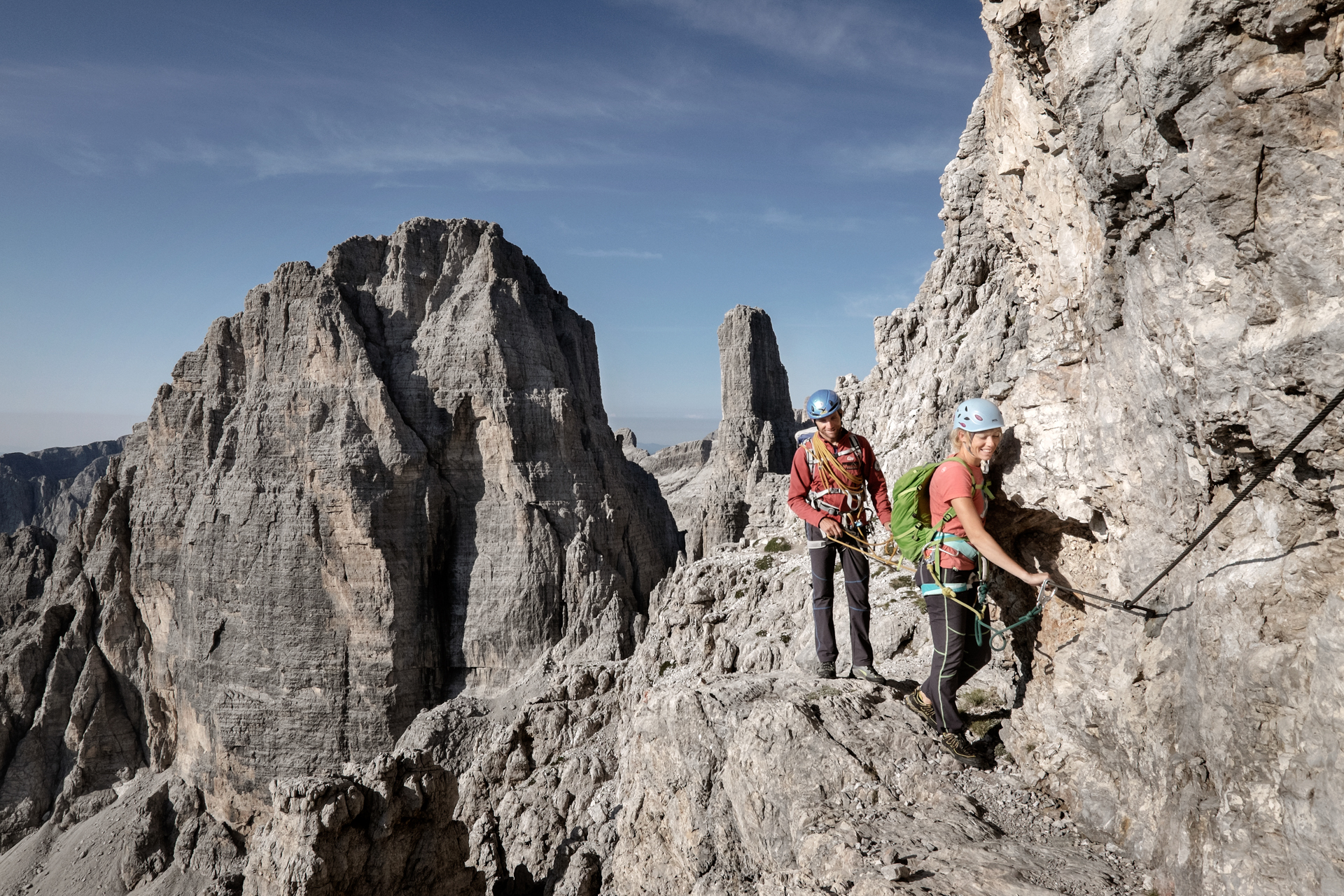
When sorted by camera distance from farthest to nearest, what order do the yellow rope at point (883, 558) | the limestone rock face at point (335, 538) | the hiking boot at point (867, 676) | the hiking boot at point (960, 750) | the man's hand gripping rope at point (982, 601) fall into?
the limestone rock face at point (335, 538) → the hiking boot at point (867, 676) → the yellow rope at point (883, 558) → the hiking boot at point (960, 750) → the man's hand gripping rope at point (982, 601)

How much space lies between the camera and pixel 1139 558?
183 inches

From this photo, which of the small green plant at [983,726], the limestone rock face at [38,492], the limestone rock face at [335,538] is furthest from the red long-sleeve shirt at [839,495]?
the limestone rock face at [38,492]

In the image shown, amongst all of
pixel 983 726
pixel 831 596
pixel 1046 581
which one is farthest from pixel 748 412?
pixel 1046 581

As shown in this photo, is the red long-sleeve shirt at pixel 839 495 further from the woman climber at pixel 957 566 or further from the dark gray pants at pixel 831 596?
the woman climber at pixel 957 566

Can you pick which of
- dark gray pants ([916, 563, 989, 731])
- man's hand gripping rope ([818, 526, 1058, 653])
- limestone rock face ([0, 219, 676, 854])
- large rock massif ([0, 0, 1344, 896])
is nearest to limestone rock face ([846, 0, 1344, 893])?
large rock massif ([0, 0, 1344, 896])

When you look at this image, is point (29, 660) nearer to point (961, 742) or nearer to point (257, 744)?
point (257, 744)

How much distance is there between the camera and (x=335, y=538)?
36281 mm

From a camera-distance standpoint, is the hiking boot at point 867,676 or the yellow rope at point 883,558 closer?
the yellow rope at point 883,558

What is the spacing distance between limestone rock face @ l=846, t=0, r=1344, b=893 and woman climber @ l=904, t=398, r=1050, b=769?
0.94ft

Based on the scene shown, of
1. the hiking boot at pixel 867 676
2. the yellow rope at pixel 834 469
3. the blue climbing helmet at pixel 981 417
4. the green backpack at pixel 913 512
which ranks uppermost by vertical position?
the blue climbing helmet at pixel 981 417

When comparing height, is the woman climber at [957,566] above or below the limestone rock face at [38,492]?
below

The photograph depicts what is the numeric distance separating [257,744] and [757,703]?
36865mm

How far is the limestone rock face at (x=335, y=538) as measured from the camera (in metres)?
35.6

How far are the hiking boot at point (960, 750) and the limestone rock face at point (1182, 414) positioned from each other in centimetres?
31
